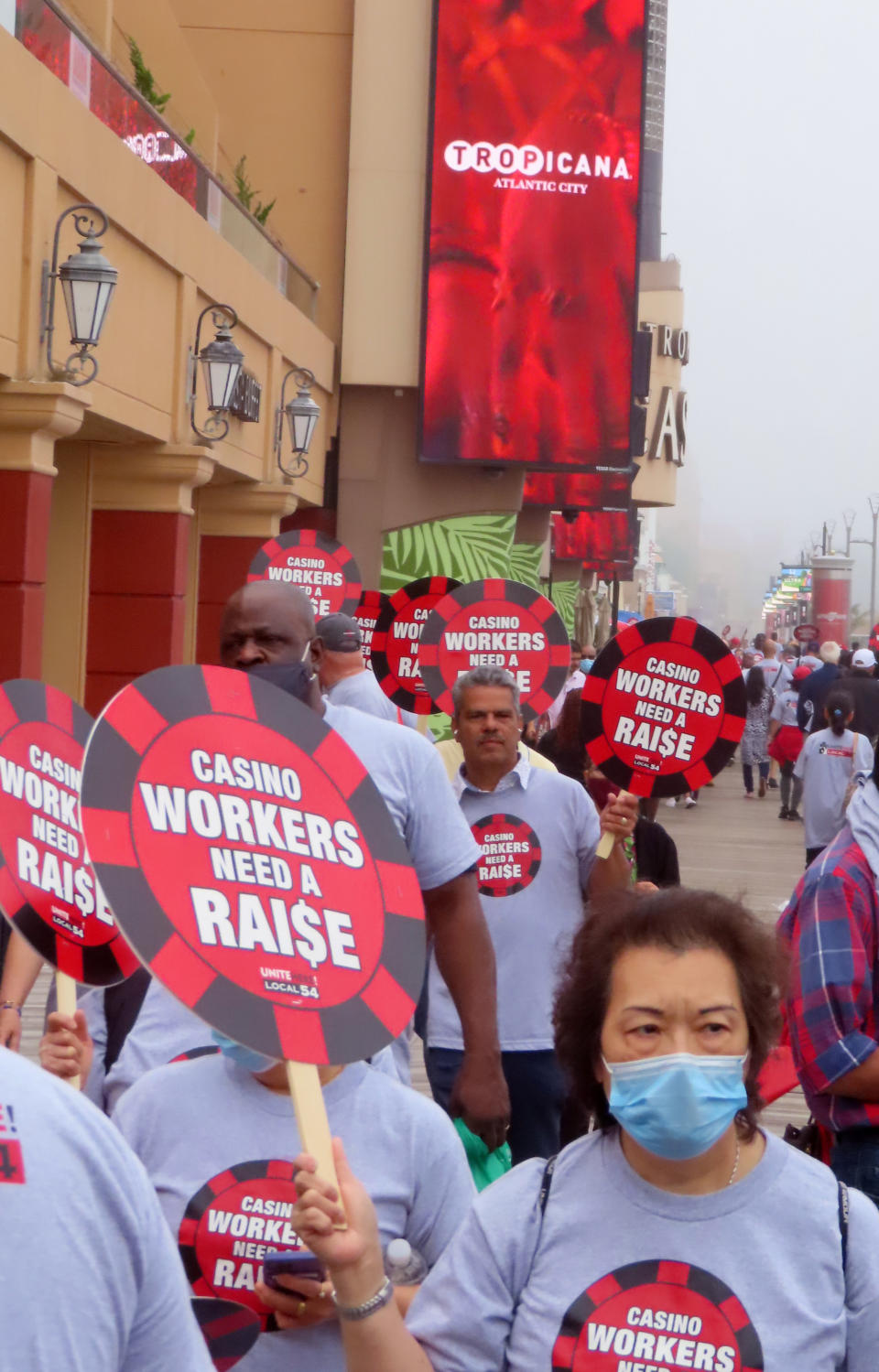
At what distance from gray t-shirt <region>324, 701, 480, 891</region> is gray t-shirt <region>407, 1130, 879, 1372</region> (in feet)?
5.86

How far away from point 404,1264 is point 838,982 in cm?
117

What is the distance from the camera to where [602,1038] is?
2.67 metres

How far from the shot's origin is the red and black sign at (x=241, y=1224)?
9.51 ft

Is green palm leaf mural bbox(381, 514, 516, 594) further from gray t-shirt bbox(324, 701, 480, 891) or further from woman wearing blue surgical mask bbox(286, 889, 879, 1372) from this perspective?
woman wearing blue surgical mask bbox(286, 889, 879, 1372)

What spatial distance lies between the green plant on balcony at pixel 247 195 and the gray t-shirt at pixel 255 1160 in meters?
16.0

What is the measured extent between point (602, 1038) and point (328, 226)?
20765mm

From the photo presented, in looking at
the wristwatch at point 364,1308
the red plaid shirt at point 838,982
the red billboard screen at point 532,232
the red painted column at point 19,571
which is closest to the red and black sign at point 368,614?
the red painted column at point 19,571

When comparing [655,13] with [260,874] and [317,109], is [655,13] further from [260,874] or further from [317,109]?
[260,874]

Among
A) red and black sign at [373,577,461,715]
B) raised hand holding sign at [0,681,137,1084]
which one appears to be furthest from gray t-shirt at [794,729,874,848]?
raised hand holding sign at [0,681,137,1084]

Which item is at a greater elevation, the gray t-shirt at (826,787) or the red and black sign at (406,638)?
the red and black sign at (406,638)

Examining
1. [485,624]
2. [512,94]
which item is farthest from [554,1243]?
[512,94]

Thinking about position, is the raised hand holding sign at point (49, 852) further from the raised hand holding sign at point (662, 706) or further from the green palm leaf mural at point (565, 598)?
the green palm leaf mural at point (565, 598)

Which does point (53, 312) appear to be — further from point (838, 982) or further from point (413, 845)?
point (838, 982)

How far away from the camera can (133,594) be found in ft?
50.4
